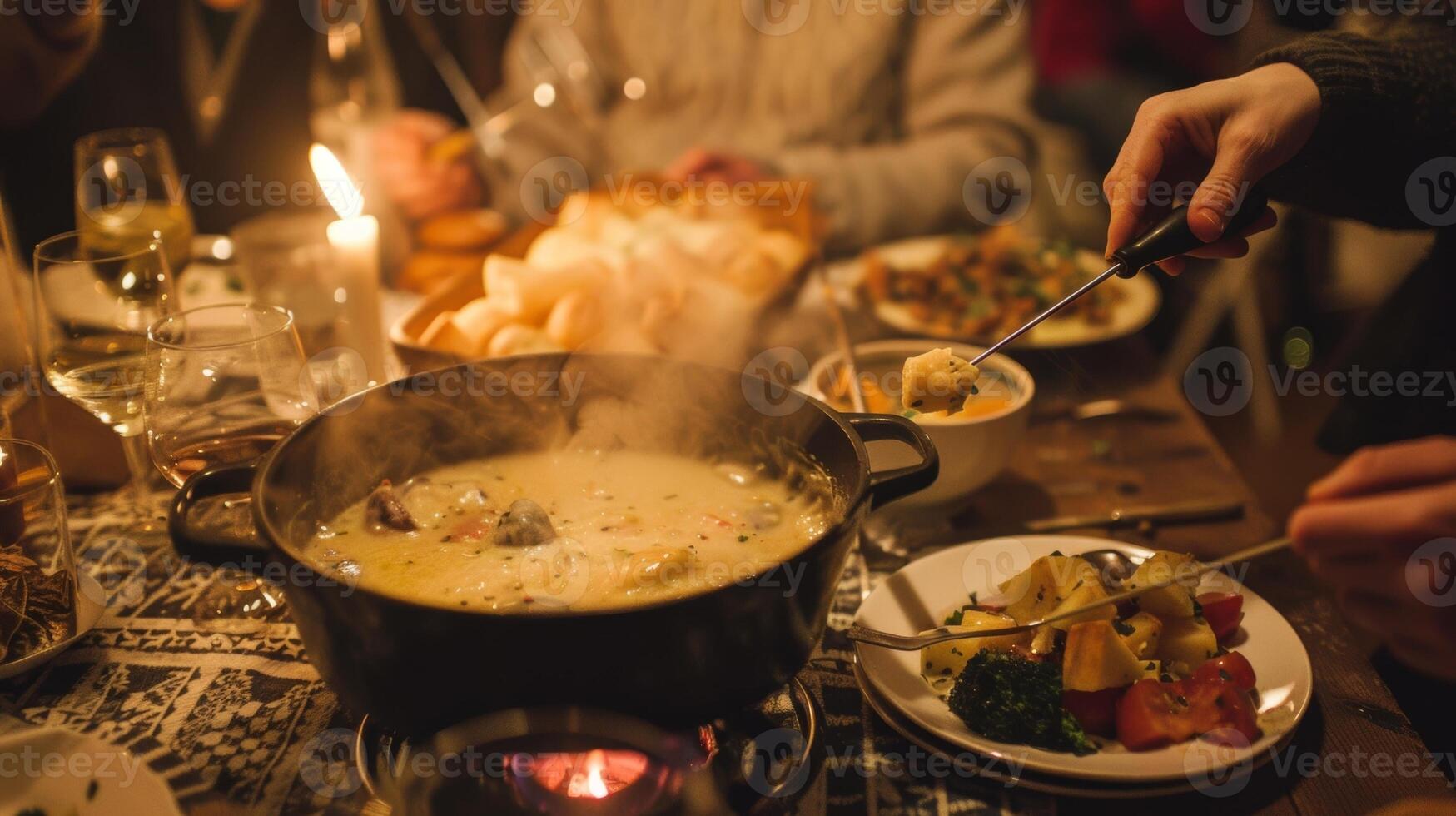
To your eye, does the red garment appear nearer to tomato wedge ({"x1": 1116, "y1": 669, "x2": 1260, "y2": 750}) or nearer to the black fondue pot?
the black fondue pot

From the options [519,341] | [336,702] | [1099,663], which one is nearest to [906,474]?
[1099,663]

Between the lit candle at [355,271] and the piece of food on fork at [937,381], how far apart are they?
1.07 metres

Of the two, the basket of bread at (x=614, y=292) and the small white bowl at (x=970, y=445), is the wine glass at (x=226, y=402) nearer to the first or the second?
the basket of bread at (x=614, y=292)

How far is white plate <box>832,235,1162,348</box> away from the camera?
1901 mm

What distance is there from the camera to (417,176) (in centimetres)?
261

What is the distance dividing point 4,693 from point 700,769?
2.72 feet

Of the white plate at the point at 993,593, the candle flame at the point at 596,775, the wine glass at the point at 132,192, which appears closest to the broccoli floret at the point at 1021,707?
the white plate at the point at 993,593

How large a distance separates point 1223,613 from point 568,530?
0.77 metres

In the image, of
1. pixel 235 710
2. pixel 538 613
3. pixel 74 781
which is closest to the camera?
pixel 538 613

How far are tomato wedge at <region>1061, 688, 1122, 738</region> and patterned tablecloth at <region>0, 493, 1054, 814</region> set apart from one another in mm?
→ 87

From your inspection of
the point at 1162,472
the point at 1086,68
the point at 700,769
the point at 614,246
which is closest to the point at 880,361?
the point at 1162,472

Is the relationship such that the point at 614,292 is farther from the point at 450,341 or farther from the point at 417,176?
the point at 417,176

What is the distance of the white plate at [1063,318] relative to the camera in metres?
1.90

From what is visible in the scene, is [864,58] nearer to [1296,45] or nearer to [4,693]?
[1296,45]
